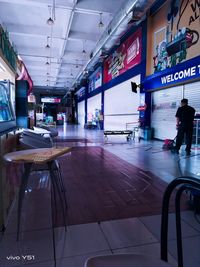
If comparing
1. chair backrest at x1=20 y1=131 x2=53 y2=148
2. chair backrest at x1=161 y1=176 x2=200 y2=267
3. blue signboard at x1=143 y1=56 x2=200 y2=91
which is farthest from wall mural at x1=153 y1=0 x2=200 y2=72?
chair backrest at x1=161 y1=176 x2=200 y2=267

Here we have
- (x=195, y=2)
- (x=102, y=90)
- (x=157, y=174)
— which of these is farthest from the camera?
(x=102, y=90)

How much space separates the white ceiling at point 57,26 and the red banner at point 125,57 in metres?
1.64

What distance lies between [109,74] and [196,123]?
8.72m

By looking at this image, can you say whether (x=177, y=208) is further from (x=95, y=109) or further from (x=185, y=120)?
(x=95, y=109)

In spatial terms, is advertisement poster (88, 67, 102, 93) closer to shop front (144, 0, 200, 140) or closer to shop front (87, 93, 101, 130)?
shop front (87, 93, 101, 130)

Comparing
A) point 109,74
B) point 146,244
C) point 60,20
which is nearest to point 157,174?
point 146,244

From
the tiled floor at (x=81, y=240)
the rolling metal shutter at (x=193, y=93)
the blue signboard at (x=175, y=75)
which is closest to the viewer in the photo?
the tiled floor at (x=81, y=240)

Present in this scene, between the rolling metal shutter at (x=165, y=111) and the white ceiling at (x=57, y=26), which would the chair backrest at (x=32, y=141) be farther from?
the rolling metal shutter at (x=165, y=111)

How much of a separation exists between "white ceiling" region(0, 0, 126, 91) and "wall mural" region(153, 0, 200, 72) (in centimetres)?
194

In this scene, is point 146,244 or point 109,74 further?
point 109,74

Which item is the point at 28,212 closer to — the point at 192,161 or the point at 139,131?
the point at 192,161

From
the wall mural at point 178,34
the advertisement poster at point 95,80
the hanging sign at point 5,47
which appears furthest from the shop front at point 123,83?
the hanging sign at point 5,47

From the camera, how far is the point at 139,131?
9.27 metres

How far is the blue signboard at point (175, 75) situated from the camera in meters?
6.25
